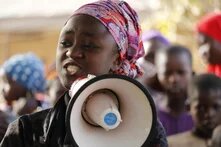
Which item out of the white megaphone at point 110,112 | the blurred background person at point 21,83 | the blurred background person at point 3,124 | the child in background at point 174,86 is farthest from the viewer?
the child in background at point 174,86

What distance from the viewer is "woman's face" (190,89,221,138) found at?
5723mm

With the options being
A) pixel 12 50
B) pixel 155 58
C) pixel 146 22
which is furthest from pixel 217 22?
pixel 12 50

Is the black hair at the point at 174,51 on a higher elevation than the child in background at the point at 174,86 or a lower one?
higher

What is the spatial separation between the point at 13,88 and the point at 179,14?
382cm

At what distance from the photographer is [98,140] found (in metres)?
3.06

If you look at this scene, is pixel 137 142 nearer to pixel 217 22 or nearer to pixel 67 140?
pixel 67 140

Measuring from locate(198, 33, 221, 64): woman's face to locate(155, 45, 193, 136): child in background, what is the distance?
158mm

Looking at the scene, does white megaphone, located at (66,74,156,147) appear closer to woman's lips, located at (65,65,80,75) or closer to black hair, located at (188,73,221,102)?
woman's lips, located at (65,65,80,75)

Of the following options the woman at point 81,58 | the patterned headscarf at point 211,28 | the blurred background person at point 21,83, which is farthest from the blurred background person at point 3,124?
the patterned headscarf at point 211,28

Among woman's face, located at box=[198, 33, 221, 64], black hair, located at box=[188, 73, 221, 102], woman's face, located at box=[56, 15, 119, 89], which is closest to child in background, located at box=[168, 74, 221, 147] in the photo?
black hair, located at box=[188, 73, 221, 102]

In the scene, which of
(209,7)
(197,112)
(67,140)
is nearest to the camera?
(67,140)

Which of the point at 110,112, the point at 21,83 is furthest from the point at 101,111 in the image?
the point at 21,83

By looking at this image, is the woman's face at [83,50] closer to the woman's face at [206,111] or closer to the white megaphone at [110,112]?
the white megaphone at [110,112]

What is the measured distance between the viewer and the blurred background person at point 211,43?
267 inches
